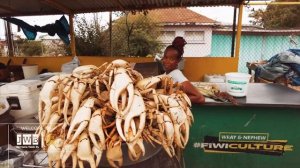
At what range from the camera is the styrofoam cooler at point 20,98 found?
2.04 metres

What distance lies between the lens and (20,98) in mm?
2072

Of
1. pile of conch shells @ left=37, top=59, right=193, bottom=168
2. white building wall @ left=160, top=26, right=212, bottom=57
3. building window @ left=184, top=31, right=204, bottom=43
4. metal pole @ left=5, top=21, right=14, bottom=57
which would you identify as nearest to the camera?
pile of conch shells @ left=37, top=59, right=193, bottom=168

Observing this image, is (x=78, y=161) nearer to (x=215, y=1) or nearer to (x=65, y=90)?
(x=65, y=90)

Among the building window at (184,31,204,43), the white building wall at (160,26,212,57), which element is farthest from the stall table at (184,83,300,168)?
the building window at (184,31,204,43)

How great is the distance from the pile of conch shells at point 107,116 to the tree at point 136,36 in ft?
25.3

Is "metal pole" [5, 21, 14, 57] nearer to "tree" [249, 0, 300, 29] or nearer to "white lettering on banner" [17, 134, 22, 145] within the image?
"white lettering on banner" [17, 134, 22, 145]

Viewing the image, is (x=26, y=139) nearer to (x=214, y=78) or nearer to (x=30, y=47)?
(x=214, y=78)

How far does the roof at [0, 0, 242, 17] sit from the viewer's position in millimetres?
5148

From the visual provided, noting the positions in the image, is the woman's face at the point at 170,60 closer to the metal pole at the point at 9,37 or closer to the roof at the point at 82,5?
the roof at the point at 82,5

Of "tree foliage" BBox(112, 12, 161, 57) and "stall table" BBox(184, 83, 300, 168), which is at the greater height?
"tree foliage" BBox(112, 12, 161, 57)

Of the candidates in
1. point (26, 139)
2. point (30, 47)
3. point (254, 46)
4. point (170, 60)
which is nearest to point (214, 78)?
point (170, 60)

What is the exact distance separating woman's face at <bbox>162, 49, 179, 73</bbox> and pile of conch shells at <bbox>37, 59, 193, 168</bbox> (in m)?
1.32

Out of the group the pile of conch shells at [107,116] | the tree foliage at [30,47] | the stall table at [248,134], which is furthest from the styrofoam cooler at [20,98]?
the tree foliage at [30,47]

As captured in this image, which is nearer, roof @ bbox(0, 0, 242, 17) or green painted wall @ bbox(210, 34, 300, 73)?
roof @ bbox(0, 0, 242, 17)
